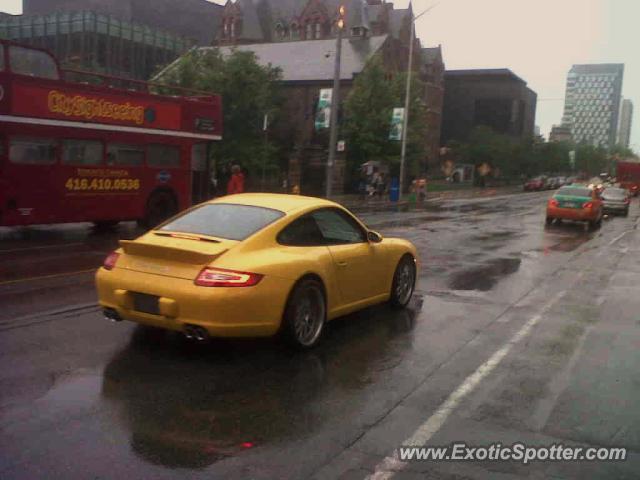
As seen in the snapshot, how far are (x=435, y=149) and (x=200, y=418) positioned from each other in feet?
284

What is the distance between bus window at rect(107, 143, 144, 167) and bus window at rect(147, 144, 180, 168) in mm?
305

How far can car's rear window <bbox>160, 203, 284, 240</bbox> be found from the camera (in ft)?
21.2

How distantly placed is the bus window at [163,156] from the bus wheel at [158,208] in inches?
29.7

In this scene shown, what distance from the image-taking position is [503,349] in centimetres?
691

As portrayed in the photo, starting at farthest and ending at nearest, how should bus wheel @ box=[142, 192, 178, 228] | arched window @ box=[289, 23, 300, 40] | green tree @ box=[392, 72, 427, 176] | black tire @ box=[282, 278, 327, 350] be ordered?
arched window @ box=[289, 23, 300, 40], green tree @ box=[392, 72, 427, 176], bus wheel @ box=[142, 192, 178, 228], black tire @ box=[282, 278, 327, 350]

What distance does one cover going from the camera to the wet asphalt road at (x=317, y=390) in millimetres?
4074

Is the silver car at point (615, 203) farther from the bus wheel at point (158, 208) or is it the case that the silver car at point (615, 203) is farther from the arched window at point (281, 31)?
the arched window at point (281, 31)

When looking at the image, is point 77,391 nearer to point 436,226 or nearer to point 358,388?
point 358,388

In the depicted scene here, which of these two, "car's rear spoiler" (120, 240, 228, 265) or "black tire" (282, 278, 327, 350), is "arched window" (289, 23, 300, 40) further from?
"car's rear spoiler" (120, 240, 228, 265)

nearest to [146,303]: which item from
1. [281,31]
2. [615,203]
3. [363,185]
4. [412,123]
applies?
[615,203]

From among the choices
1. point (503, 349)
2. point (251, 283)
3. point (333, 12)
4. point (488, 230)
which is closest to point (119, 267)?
point (251, 283)

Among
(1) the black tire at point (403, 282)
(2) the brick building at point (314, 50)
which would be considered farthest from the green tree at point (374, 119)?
(1) the black tire at point (403, 282)

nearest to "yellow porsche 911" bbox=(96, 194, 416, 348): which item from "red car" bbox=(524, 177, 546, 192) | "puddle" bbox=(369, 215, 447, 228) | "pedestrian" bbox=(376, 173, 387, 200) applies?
"puddle" bbox=(369, 215, 447, 228)

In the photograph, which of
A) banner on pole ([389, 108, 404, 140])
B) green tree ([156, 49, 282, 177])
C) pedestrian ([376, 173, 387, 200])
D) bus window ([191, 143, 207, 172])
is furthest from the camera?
pedestrian ([376, 173, 387, 200])
